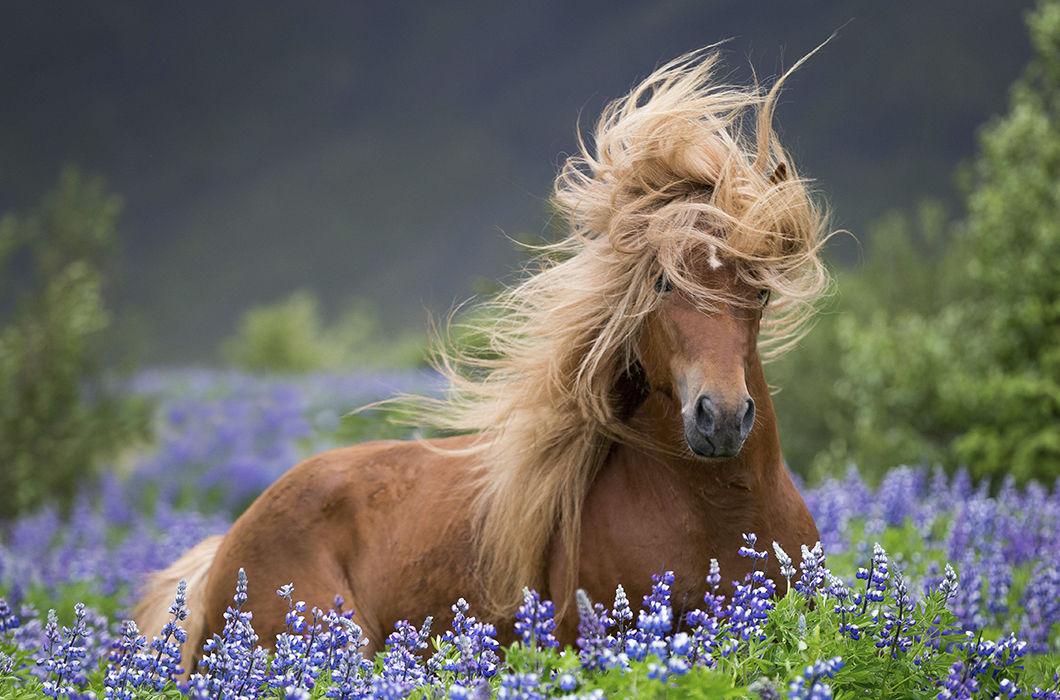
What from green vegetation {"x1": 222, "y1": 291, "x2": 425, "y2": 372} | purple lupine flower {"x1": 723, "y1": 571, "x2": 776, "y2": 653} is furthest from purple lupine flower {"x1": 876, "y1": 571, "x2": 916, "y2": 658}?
green vegetation {"x1": 222, "y1": 291, "x2": 425, "y2": 372}

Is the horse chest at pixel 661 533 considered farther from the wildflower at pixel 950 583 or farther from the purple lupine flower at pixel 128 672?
the purple lupine flower at pixel 128 672

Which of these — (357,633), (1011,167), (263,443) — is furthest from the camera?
(263,443)

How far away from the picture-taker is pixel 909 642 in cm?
254

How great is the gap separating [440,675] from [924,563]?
368 centimetres

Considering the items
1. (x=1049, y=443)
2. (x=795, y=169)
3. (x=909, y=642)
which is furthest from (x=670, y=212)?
(x=1049, y=443)

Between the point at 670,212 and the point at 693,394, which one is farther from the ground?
the point at 670,212

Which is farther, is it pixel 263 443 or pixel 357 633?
pixel 263 443

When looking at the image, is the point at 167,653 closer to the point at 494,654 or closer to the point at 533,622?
the point at 494,654

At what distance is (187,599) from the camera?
404 cm

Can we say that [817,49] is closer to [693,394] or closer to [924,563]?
[693,394]

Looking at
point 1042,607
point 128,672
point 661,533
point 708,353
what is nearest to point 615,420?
point 661,533

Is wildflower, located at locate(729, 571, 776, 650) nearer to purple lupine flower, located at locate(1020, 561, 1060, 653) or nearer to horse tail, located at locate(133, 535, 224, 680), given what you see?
purple lupine flower, located at locate(1020, 561, 1060, 653)

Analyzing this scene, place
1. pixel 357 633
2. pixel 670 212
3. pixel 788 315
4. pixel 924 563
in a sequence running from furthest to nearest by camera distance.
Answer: pixel 924 563
pixel 788 315
pixel 670 212
pixel 357 633

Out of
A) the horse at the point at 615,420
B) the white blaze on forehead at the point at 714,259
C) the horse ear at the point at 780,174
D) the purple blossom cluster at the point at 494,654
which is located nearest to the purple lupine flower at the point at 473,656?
the purple blossom cluster at the point at 494,654
